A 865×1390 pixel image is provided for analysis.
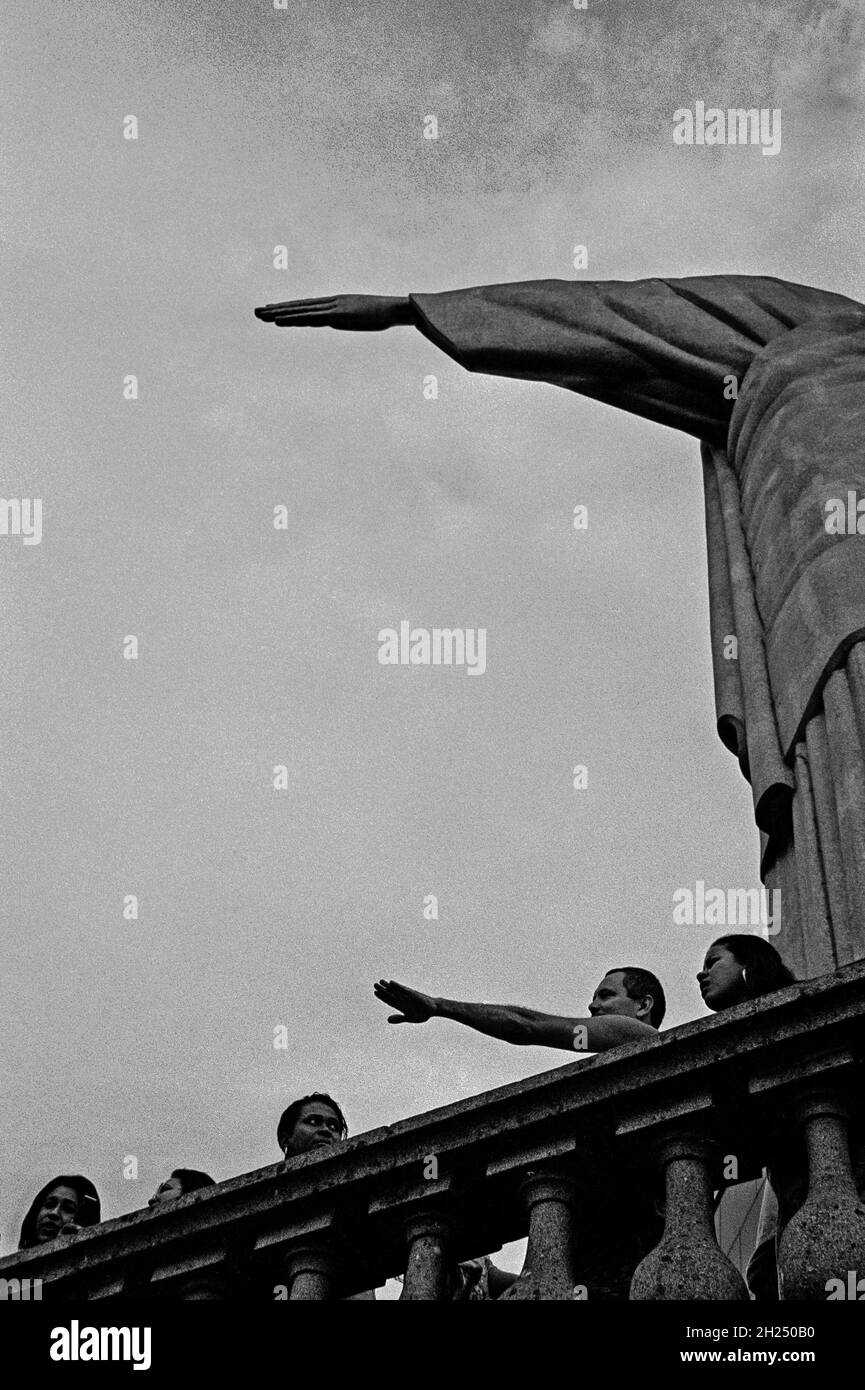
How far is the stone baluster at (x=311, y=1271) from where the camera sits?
898 centimetres

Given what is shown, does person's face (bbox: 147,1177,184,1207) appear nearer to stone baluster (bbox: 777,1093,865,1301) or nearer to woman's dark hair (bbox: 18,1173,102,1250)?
woman's dark hair (bbox: 18,1173,102,1250)

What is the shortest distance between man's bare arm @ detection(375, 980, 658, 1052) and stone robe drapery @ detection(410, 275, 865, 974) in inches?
→ 72.9

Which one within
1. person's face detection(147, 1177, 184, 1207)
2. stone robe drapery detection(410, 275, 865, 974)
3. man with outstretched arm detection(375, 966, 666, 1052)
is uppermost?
stone robe drapery detection(410, 275, 865, 974)

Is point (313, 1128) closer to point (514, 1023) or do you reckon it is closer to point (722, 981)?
point (514, 1023)

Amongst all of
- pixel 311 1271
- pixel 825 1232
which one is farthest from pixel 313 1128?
pixel 825 1232

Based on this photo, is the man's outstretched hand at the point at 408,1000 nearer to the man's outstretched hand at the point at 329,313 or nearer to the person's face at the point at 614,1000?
the person's face at the point at 614,1000

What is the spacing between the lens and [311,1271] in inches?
356

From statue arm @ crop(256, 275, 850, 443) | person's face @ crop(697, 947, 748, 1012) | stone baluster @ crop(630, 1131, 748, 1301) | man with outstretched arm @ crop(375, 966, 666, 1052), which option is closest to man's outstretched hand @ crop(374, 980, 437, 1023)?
man with outstretched arm @ crop(375, 966, 666, 1052)

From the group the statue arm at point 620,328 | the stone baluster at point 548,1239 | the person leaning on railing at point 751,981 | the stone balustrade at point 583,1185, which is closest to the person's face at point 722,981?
the person leaning on railing at point 751,981

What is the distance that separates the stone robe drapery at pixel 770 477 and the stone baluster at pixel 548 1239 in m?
3.77

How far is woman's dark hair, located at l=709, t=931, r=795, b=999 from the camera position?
10.2 meters

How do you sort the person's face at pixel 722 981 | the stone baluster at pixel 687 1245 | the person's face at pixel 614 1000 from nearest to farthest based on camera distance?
the stone baluster at pixel 687 1245 < the person's face at pixel 722 981 < the person's face at pixel 614 1000

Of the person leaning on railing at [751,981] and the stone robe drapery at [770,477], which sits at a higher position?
the stone robe drapery at [770,477]
